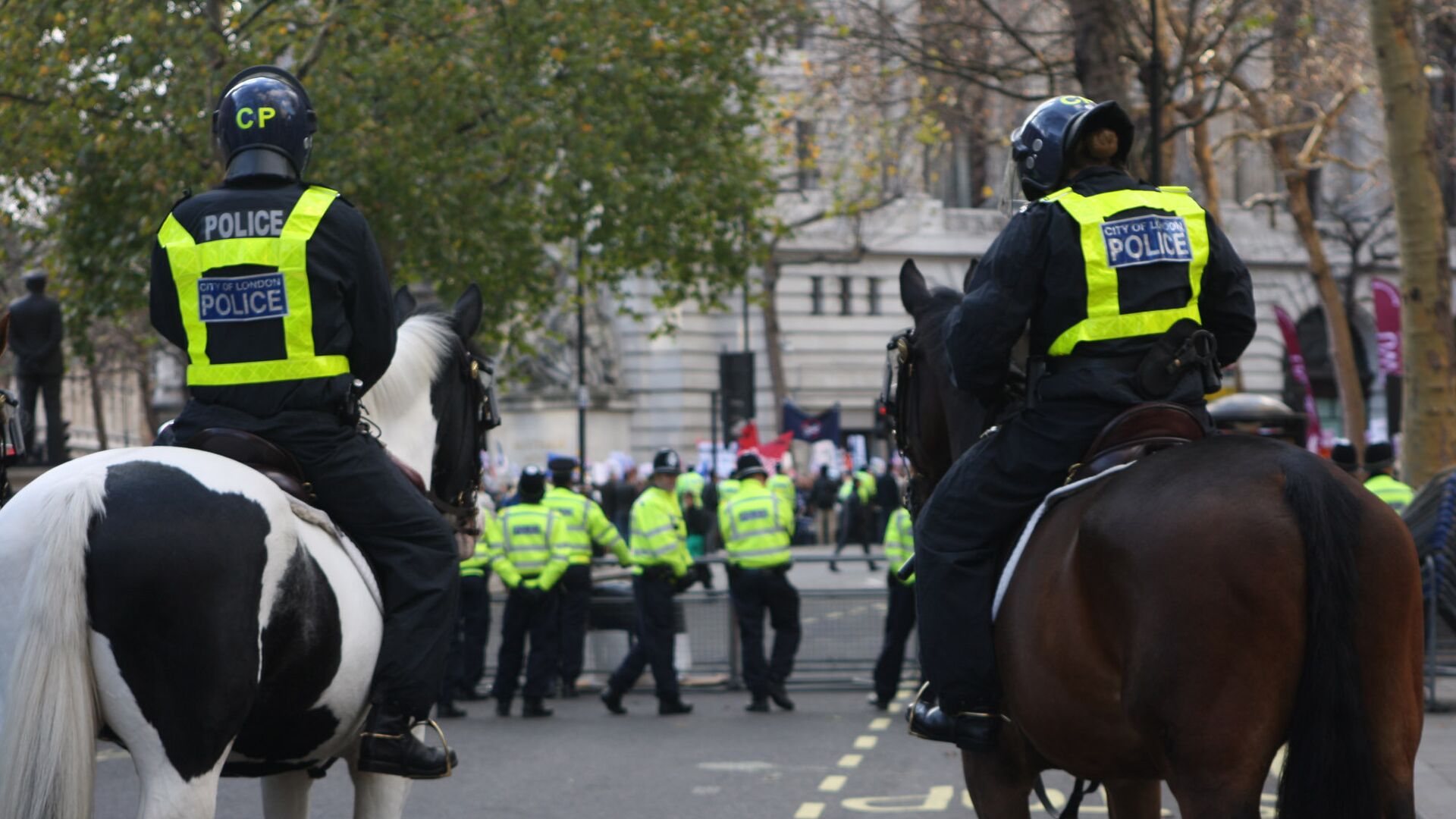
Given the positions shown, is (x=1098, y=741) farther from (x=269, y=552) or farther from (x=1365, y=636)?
(x=269, y=552)

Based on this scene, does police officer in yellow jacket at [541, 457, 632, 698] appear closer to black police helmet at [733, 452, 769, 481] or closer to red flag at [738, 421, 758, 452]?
black police helmet at [733, 452, 769, 481]

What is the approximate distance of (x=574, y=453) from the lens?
43000 mm

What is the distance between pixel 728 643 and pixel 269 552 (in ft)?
39.9

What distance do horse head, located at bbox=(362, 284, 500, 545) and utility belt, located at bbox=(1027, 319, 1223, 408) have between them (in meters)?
2.26

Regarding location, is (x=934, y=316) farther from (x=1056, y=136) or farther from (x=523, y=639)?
(x=523, y=639)

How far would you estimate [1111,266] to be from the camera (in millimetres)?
4594

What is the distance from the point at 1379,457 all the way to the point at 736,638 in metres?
5.63

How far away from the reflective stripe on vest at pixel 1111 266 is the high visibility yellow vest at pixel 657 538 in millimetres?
10504

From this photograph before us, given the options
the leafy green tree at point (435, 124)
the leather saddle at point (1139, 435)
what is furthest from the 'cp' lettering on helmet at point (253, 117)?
the leafy green tree at point (435, 124)

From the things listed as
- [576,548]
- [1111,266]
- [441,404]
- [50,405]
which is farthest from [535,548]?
[1111,266]

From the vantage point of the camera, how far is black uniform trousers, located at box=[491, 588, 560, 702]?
15055 mm

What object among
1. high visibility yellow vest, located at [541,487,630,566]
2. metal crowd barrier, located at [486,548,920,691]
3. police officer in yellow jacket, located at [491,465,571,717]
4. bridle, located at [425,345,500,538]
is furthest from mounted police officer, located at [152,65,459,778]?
metal crowd barrier, located at [486,548,920,691]

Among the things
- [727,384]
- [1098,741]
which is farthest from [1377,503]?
[727,384]

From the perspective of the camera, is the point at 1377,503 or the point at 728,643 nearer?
the point at 1377,503
